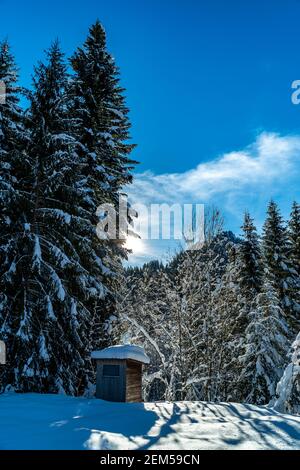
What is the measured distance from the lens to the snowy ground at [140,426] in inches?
182

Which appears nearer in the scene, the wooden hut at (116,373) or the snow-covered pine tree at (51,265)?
the wooden hut at (116,373)

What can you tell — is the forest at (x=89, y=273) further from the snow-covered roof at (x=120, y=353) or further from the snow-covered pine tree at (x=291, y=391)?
the snow-covered roof at (x=120, y=353)

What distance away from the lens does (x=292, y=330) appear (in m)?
19.2

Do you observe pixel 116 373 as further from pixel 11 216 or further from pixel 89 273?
pixel 11 216

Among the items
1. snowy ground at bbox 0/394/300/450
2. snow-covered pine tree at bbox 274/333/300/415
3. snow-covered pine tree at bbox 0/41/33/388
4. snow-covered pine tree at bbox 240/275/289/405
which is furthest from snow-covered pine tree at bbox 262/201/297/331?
snow-covered pine tree at bbox 0/41/33/388

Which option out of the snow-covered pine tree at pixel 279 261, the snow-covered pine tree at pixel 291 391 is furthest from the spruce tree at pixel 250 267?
the snow-covered pine tree at pixel 291 391

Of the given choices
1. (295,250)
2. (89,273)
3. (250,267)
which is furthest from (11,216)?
(295,250)

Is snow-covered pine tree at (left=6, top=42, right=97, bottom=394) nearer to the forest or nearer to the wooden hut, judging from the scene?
the forest

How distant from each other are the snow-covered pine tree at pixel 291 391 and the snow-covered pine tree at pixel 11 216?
773cm

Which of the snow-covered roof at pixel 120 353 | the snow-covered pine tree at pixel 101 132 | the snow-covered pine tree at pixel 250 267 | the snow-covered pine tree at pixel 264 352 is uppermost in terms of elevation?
the snow-covered pine tree at pixel 101 132

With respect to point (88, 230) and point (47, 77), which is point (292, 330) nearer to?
point (88, 230)
